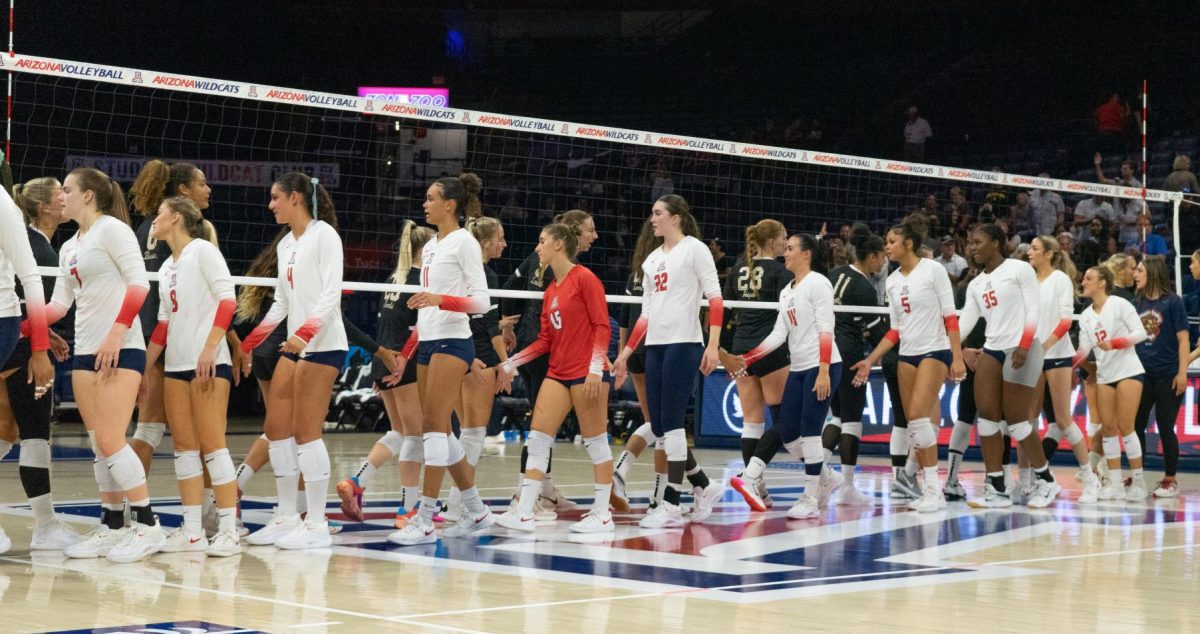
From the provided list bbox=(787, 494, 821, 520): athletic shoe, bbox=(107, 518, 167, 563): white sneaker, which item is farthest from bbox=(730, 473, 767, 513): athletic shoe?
bbox=(107, 518, 167, 563): white sneaker

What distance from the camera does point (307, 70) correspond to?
2634 centimetres

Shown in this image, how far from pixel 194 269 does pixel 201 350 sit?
41 cm

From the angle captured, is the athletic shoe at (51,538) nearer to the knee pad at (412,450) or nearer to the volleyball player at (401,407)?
the volleyball player at (401,407)

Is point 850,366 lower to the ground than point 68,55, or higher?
lower

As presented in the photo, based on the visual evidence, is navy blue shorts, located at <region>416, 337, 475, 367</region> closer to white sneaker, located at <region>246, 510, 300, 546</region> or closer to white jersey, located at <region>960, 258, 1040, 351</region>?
white sneaker, located at <region>246, 510, 300, 546</region>

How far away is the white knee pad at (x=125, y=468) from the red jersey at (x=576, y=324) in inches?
93.5

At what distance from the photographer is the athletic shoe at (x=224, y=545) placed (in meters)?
6.75

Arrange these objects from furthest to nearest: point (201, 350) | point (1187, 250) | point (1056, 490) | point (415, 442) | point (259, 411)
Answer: point (259, 411) → point (1187, 250) → point (1056, 490) → point (415, 442) → point (201, 350)

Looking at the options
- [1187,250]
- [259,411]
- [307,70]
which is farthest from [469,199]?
[307,70]

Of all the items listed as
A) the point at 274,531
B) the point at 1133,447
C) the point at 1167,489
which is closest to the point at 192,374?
the point at 274,531

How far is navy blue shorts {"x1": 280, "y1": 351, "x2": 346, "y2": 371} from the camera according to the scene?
23.2ft

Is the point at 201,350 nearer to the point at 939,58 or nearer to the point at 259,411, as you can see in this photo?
the point at 259,411

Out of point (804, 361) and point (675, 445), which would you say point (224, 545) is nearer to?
point (675, 445)

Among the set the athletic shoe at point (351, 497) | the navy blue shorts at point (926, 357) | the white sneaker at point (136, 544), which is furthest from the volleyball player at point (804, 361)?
the white sneaker at point (136, 544)
